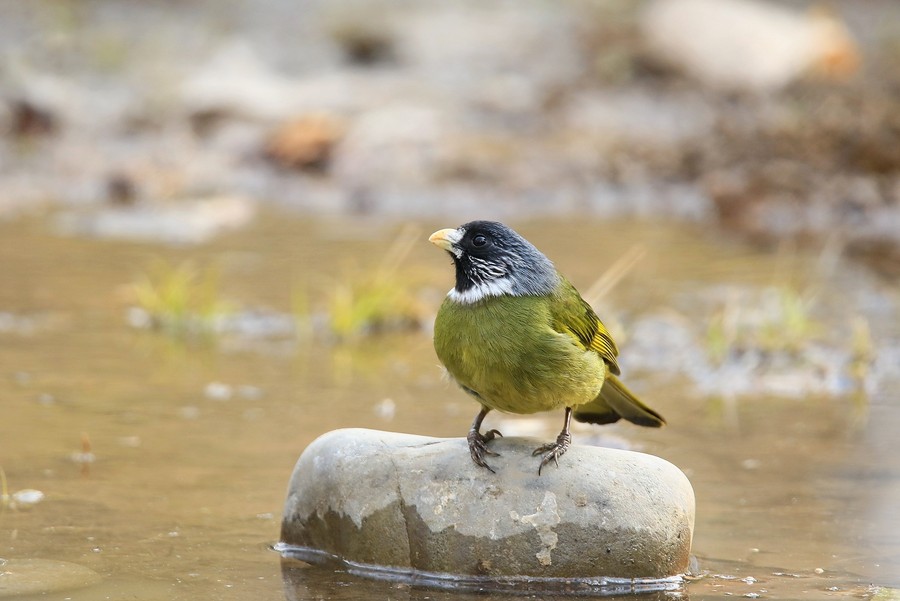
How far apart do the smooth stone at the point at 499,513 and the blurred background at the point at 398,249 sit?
22cm

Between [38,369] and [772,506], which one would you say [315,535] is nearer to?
[772,506]

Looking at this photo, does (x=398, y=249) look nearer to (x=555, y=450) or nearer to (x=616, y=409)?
(x=616, y=409)

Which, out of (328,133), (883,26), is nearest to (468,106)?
(328,133)

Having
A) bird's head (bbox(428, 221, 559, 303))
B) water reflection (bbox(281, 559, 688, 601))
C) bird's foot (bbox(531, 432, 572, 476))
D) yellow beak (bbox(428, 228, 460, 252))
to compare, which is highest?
yellow beak (bbox(428, 228, 460, 252))

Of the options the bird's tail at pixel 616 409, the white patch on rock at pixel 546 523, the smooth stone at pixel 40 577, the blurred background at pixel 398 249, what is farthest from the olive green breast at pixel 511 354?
the smooth stone at pixel 40 577

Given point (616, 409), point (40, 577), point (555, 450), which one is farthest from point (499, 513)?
point (40, 577)

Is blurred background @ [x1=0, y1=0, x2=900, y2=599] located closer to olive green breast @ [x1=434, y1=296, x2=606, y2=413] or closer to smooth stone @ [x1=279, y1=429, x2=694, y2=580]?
smooth stone @ [x1=279, y1=429, x2=694, y2=580]

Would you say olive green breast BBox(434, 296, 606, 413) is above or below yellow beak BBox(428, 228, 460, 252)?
below

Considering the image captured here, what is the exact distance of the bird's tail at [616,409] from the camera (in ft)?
17.6

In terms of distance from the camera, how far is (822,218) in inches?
567

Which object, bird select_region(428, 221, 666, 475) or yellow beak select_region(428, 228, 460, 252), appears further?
yellow beak select_region(428, 228, 460, 252)

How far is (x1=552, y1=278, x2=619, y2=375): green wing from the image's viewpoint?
498 centimetres

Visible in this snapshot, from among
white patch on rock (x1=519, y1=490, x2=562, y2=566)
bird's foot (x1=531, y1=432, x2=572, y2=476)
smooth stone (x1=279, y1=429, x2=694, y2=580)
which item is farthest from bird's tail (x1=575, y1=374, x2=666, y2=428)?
white patch on rock (x1=519, y1=490, x2=562, y2=566)

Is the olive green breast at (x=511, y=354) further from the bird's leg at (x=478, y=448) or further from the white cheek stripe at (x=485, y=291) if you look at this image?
the bird's leg at (x=478, y=448)
